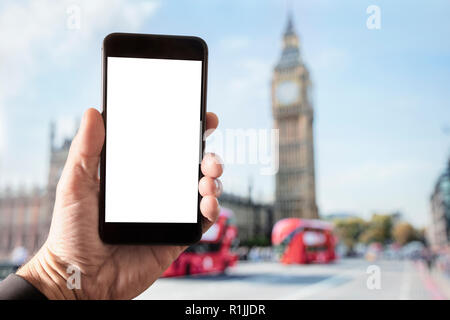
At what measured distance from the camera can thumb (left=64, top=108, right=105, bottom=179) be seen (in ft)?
2.73

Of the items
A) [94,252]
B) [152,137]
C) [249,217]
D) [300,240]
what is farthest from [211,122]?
[249,217]

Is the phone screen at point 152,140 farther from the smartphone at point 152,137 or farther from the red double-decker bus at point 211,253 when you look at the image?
the red double-decker bus at point 211,253

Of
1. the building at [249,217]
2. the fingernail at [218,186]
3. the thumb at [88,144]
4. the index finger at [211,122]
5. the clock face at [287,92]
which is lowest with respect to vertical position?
the building at [249,217]

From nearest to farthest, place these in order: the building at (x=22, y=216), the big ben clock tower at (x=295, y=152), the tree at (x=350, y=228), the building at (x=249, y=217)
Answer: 1. the building at (x=22, y=216)
2. the building at (x=249, y=217)
3. the tree at (x=350, y=228)
4. the big ben clock tower at (x=295, y=152)

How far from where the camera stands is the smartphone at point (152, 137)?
857 mm

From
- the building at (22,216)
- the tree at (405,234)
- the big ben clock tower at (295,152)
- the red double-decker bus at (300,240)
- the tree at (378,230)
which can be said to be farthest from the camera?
the big ben clock tower at (295,152)

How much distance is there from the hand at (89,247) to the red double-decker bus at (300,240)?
10.5 m

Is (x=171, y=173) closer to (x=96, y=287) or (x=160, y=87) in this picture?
(x=160, y=87)

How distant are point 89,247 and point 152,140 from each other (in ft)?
0.82

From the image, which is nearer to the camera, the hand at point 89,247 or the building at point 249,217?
the hand at point 89,247

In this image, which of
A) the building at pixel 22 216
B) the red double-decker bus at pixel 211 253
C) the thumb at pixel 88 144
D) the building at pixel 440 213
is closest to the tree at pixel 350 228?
the building at pixel 440 213

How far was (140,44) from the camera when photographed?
0.90 meters

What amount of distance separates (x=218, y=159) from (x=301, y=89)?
33325 millimetres

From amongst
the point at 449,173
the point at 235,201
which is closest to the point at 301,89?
the point at 235,201
